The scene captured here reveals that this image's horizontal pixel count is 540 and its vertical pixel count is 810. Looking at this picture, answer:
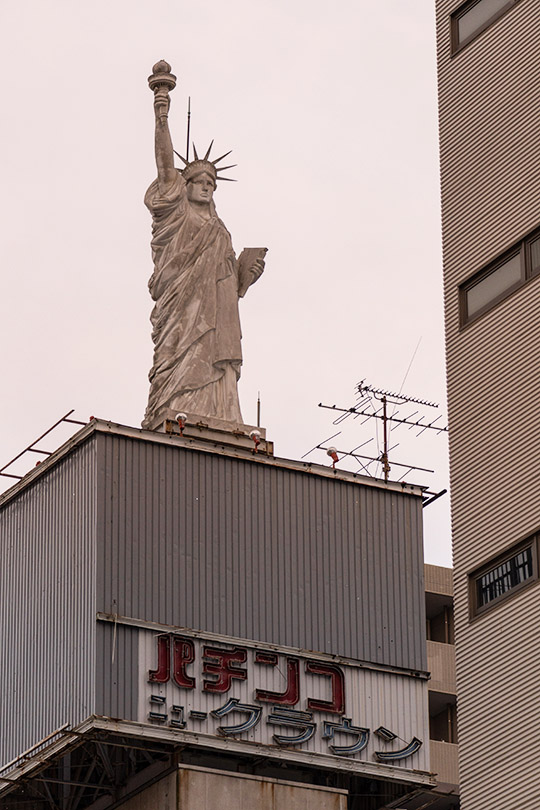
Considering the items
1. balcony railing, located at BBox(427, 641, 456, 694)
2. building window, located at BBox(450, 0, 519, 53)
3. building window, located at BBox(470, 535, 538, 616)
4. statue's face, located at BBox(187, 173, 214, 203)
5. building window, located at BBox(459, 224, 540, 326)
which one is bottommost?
building window, located at BBox(470, 535, 538, 616)

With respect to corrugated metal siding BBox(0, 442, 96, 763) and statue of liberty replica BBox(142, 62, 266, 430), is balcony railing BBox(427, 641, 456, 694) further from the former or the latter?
corrugated metal siding BBox(0, 442, 96, 763)

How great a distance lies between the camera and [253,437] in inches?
2212

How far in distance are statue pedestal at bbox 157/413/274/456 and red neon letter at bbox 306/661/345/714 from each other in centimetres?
555

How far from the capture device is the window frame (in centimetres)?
3803

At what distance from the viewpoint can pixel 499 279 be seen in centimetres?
4141

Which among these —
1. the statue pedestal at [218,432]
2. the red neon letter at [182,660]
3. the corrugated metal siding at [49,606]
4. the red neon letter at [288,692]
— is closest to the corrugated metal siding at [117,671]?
the corrugated metal siding at [49,606]

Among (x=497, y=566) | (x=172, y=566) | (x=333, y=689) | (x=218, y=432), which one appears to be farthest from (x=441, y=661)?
(x=497, y=566)

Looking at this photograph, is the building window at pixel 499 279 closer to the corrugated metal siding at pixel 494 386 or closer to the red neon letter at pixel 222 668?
the corrugated metal siding at pixel 494 386

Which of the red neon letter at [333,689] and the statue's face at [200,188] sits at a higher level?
the statue's face at [200,188]

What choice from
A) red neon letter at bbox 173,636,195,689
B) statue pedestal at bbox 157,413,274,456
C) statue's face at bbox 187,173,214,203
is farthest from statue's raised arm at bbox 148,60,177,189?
red neon letter at bbox 173,636,195,689

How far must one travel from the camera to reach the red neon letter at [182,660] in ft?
170

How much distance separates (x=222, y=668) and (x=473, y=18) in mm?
16639

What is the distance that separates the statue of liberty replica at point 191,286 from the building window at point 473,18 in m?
14.8

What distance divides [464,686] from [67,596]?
15781mm
